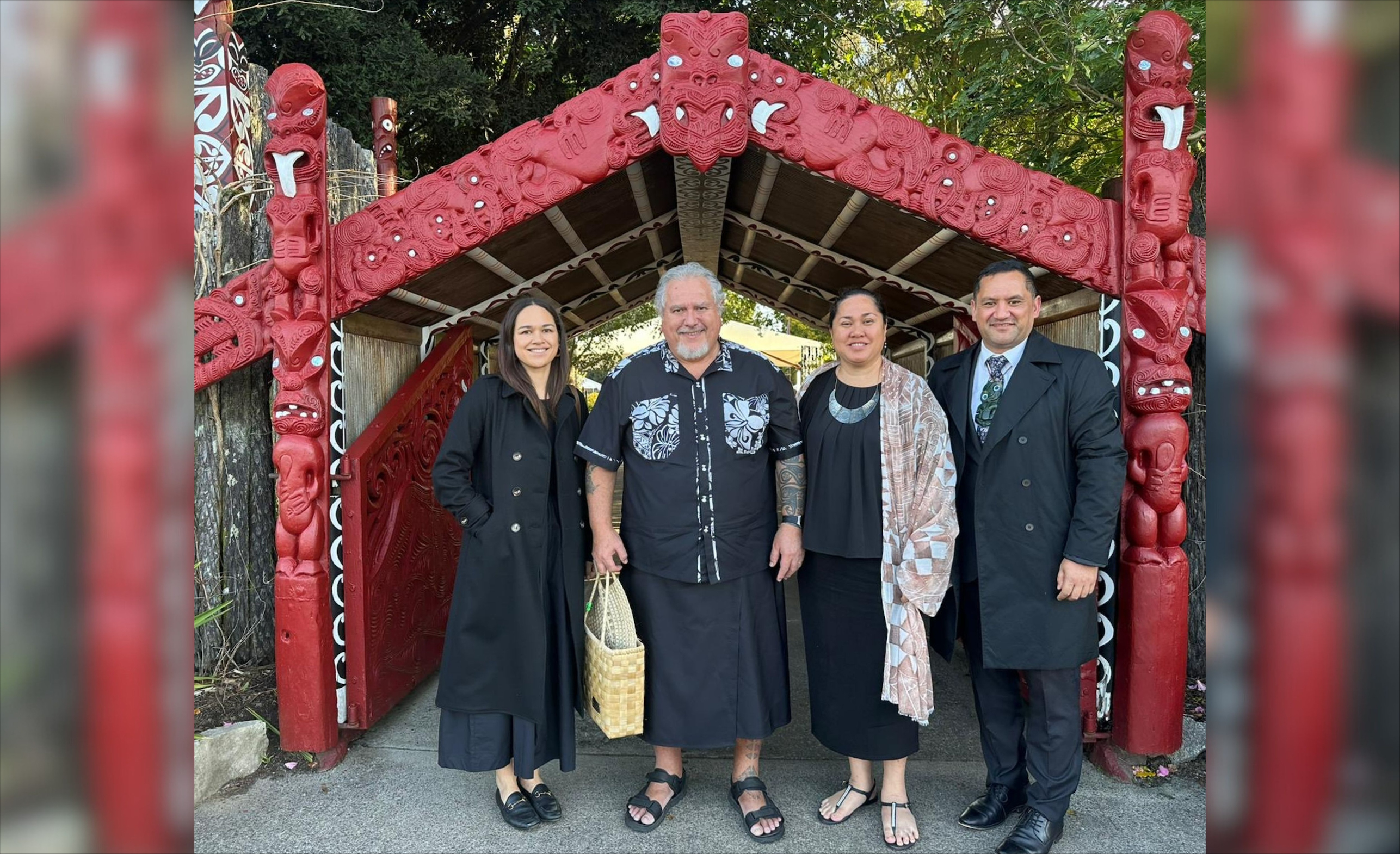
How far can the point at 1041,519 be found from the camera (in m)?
2.70

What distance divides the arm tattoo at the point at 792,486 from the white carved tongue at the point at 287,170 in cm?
199

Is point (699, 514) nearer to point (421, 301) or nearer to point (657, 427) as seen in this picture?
point (657, 427)

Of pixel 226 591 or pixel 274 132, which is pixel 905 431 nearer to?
pixel 274 132

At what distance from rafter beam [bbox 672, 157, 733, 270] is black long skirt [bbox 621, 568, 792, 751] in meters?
1.53

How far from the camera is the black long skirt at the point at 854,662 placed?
9.35 ft

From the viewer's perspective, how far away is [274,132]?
10.2 ft

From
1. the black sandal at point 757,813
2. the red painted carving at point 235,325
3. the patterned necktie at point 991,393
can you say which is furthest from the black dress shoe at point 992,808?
the red painted carving at point 235,325

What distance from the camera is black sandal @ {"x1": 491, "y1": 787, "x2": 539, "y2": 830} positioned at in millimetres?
2934

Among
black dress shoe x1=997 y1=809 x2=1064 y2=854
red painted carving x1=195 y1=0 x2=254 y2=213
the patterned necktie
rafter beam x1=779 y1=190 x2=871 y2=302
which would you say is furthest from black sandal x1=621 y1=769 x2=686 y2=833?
red painted carving x1=195 y1=0 x2=254 y2=213

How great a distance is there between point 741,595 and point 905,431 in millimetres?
768

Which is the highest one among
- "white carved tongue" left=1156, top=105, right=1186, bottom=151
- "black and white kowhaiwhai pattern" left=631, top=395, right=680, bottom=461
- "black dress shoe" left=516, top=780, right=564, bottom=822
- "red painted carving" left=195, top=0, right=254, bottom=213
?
"red painted carving" left=195, top=0, right=254, bottom=213

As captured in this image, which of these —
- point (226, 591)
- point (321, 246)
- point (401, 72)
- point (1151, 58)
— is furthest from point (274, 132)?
point (401, 72)

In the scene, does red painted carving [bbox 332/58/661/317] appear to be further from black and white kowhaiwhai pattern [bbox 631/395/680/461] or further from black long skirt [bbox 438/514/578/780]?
black long skirt [bbox 438/514/578/780]
